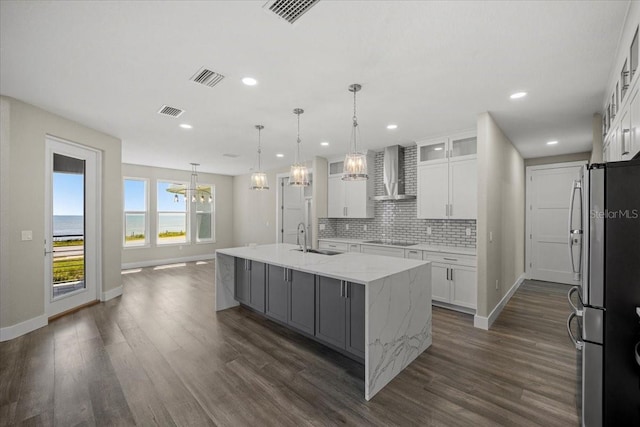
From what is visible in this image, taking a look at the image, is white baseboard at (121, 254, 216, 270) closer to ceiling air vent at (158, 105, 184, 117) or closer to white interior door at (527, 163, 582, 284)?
ceiling air vent at (158, 105, 184, 117)

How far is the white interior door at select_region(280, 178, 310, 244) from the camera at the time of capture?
7.86m

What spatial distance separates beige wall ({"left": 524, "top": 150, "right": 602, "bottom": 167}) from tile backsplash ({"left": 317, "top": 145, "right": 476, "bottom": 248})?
9.84ft

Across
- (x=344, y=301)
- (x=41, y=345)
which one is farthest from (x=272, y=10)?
(x=41, y=345)

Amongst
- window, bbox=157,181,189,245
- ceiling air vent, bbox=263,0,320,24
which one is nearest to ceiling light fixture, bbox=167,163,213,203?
window, bbox=157,181,189,245

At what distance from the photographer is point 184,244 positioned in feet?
27.2

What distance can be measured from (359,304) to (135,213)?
7.23 meters

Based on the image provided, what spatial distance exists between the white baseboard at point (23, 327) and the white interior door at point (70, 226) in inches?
8.6

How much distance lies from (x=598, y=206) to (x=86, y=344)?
15.4ft

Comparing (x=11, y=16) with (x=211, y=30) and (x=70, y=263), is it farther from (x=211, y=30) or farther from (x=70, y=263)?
(x=70, y=263)

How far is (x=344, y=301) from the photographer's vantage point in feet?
8.58

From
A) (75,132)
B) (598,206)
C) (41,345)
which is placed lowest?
(41,345)

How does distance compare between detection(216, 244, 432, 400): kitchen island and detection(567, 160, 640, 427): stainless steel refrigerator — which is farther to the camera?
detection(216, 244, 432, 400): kitchen island

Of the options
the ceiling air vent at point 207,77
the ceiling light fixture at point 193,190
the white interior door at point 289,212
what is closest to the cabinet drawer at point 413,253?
the ceiling air vent at point 207,77

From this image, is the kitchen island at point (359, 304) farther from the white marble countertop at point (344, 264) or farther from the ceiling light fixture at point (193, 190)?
the ceiling light fixture at point (193, 190)
